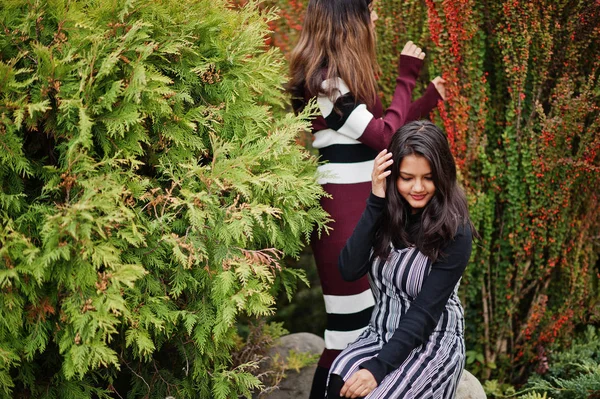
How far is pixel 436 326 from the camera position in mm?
2492

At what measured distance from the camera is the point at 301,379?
3631 millimetres

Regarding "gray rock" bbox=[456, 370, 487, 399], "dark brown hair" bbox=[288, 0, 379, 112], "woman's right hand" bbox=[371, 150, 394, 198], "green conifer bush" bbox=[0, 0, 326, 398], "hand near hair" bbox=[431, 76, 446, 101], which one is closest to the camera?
"green conifer bush" bbox=[0, 0, 326, 398]

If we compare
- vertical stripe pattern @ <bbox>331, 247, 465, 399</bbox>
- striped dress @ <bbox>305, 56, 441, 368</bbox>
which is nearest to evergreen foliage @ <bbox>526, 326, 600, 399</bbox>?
vertical stripe pattern @ <bbox>331, 247, 465, 399</bbox>

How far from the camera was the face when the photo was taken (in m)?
2.44

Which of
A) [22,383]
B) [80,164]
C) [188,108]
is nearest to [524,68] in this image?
[188,108]

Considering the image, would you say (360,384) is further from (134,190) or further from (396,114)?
(396,114)

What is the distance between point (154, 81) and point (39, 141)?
0.57 meters

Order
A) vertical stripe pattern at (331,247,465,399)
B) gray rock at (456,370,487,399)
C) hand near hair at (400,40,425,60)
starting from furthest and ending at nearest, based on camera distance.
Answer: hand near hair at (400,40,425,60)
gray rock at (456,370,487,399)
vertical stripe pattern at (331,247,465,399)

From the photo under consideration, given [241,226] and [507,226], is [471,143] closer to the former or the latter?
[507,226]

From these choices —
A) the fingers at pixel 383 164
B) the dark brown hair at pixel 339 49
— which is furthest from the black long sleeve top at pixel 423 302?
the dark brown hair at pixel 339 49

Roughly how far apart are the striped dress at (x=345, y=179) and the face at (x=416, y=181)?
1.45 feet

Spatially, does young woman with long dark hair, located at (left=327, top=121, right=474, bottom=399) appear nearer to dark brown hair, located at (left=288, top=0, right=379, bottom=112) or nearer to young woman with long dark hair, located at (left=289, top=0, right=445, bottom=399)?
young woman with long dark hair, located at (left=289, top=0, right=445, bottom=399)

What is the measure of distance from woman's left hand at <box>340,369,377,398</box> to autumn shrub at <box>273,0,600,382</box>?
1.44 metres

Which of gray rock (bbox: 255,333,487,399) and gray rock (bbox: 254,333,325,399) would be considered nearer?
gray rock (bbox: 255,333,487,399)
